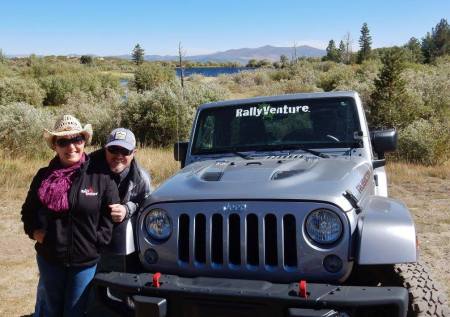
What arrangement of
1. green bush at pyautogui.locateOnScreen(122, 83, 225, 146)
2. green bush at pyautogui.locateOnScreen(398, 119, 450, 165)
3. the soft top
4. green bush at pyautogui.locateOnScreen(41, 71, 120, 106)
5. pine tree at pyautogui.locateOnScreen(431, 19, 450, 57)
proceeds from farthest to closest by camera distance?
pine tree at pyautogui.locateOnScreen(431, 19, 450, 57), green bush at pyautogui.locateOnScreen(41, 71, 120, 106), green bush at pyautogui.locateOnScreen(122, 83, 225, 146), green bush at pyautogui.locateOnScreen(398, 119, 450, 165), the soft top

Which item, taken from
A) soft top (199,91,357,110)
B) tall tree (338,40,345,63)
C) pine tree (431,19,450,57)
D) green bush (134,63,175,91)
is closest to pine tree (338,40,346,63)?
tall tree (338,40,345,63)

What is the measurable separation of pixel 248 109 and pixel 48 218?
7.34ft

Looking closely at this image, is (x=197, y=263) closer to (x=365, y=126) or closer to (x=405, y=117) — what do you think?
(x=365, y=126)

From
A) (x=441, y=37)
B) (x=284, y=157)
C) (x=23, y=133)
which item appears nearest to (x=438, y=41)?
(x=441, y=37)

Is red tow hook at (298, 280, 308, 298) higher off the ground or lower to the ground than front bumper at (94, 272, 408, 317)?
higher

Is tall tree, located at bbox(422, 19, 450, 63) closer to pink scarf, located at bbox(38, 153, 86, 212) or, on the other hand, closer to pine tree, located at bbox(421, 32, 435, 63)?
pine tree, located at bbox(421, 32, 435, 63)

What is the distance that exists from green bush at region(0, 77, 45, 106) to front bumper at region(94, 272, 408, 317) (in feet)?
66.3

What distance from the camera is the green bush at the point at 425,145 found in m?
12.6

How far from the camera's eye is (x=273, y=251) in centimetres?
299

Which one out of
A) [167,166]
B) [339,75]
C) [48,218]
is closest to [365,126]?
[48,218]

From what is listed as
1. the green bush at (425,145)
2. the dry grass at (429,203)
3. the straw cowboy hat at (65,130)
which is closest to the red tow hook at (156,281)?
the straw cowboy hat at (65,130)

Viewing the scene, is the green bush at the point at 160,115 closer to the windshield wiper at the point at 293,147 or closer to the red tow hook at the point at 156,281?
the windshield wiper at the point at 293,147

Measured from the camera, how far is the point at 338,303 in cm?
259

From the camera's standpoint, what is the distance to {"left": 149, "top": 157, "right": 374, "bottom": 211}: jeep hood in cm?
304
